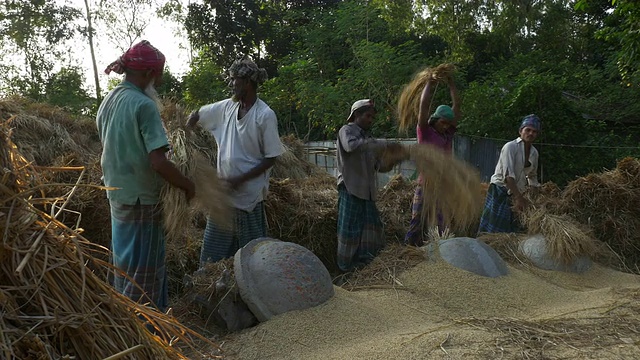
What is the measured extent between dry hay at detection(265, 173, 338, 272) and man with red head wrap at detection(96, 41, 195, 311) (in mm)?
Result: 2614

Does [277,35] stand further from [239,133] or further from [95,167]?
[239,133]

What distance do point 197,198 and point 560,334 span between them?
7.11 feet

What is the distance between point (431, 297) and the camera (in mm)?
3990

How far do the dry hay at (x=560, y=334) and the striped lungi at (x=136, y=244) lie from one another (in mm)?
1682

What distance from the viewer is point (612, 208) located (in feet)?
19.3

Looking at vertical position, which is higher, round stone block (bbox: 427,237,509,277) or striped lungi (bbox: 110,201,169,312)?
striped lungi (bbox: 110,201,169,312)

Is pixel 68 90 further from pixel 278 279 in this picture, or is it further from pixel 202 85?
pixel 278 279

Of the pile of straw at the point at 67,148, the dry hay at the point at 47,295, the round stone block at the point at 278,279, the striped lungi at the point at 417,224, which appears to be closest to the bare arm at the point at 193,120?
the round stone block at the point at 278,279

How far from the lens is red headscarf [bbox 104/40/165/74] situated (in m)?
2.90

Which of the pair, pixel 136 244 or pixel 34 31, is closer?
pixel 136 244

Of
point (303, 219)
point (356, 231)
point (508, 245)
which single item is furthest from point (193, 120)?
point (508, 245)

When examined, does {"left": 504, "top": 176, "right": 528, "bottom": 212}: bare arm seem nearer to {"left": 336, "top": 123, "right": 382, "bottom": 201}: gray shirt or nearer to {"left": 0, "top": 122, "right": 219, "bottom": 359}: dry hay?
{"left": 336, "top": 123, "right": 382, "bottom": 201}: gray shirt

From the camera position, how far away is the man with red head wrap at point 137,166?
2.80m

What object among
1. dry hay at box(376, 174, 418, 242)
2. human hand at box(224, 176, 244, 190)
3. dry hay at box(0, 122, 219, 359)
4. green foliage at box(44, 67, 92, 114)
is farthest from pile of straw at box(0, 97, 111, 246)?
green foliage at box(44, 67, 92, 114)
